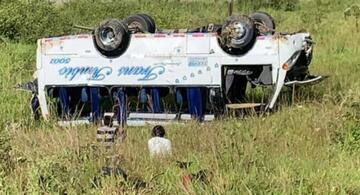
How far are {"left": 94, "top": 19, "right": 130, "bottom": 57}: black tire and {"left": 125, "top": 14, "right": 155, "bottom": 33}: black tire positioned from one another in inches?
36.1

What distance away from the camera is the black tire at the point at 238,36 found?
8.71m

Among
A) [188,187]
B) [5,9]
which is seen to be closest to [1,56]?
[5,9]

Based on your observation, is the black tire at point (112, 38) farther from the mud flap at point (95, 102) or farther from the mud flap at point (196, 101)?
the mud flap at point (196, 101)

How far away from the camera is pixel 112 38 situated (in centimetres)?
908

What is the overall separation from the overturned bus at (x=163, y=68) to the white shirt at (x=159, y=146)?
1925 mm

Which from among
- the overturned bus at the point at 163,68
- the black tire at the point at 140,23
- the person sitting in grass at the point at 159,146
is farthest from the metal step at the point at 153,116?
the person sitting in grass at the point at 159,146

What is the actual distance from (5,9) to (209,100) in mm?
9621

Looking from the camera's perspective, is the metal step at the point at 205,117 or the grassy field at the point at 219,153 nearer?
the grassy field at the point at 219,153

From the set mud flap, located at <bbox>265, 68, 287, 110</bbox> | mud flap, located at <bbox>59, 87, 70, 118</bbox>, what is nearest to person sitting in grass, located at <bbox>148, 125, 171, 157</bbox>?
mud flap, located at <bbox>265, 68, 287, 110</bbox>

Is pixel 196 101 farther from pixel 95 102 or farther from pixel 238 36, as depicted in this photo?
pixel 95 102

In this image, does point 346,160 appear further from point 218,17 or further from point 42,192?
point 218,17

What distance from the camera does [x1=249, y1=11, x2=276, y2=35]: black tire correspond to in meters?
9.42

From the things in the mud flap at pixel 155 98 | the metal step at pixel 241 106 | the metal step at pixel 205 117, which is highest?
the mud flap at pixel 155 98

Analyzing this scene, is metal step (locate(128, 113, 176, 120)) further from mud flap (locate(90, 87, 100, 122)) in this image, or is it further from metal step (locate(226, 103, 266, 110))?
metal step (locate(226, 103, 266, 110))
